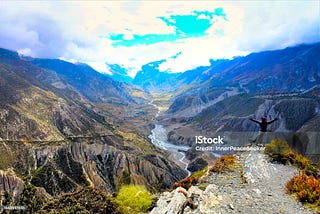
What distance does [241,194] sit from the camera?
1502cm

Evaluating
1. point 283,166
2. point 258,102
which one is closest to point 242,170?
point 283,166

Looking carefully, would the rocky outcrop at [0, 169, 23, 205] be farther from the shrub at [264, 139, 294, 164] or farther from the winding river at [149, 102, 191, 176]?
the shrub at [264, 139, 294, 164]

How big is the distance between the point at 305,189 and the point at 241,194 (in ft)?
9.80

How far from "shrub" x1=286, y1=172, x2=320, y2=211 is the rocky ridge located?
0.41 metres

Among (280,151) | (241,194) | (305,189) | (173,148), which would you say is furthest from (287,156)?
(173,148)

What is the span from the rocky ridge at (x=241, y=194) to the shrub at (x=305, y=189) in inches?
16.3

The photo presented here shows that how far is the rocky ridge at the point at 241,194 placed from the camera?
13.4 m

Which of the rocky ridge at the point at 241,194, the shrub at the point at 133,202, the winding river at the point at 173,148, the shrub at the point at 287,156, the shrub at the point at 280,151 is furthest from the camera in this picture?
the winding river at the point at 173,148

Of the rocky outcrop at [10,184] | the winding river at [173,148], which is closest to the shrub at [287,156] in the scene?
the rocky outcrop at [10,184]

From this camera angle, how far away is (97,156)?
3920 inches

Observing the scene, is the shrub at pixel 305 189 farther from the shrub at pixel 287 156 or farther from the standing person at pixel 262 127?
the standing person at pixel 262 127

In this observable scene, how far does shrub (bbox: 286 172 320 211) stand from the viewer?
44.0 ft

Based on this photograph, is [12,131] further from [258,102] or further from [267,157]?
[258,102]

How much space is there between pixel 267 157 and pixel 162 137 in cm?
16465
